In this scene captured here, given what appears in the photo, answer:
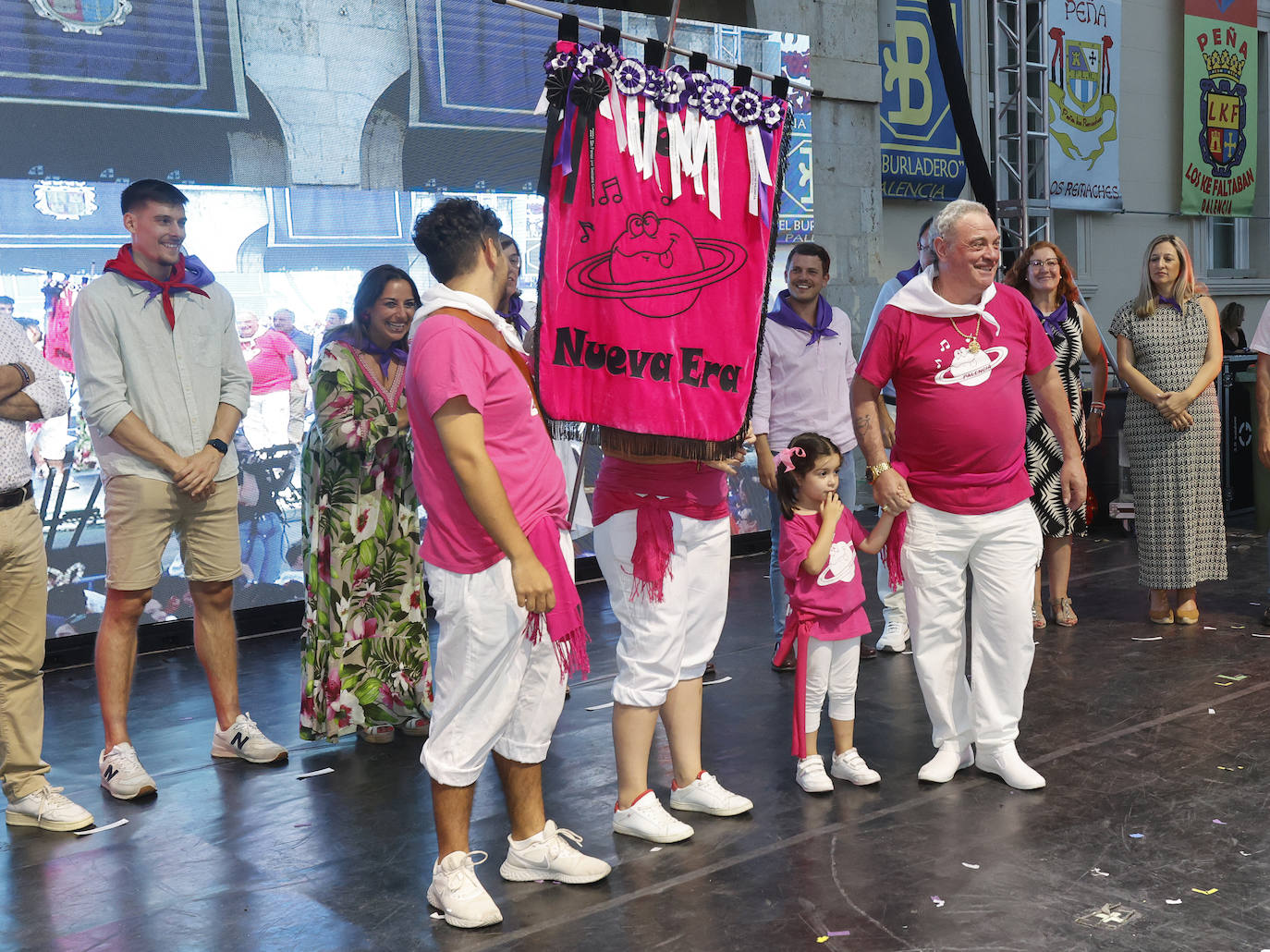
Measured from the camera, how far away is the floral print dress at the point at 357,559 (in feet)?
13.4

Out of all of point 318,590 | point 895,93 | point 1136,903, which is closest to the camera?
point 1136,903

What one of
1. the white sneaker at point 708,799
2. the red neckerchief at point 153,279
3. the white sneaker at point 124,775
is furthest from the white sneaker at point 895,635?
the red neckerchief at point 153,279

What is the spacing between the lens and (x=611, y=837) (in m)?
3.24

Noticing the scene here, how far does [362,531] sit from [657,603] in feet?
4.68

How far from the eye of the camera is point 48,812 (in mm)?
3473

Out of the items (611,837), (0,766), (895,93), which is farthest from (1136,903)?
(895,93)

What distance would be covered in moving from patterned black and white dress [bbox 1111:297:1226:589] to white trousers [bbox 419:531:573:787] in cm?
364

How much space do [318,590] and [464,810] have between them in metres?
1.58

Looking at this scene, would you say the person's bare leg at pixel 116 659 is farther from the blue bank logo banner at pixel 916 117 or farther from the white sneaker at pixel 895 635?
the blue bank logo banner at pixel 916 117

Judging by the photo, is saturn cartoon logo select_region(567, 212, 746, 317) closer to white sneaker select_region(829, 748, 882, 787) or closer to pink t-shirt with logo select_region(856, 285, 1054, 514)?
pink t-shirt with logo select_region(856, 285, 1054, 514)

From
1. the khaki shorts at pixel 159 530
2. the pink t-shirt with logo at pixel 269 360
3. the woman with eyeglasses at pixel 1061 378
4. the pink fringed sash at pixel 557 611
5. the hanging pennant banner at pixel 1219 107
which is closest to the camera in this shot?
the pink fringed sash at pixel 557 611

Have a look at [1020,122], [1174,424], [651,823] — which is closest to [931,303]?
[651,823]

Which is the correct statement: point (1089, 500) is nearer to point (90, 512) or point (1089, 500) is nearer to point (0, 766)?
point (90, 512)

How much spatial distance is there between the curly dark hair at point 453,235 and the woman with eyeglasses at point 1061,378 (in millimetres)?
3238
